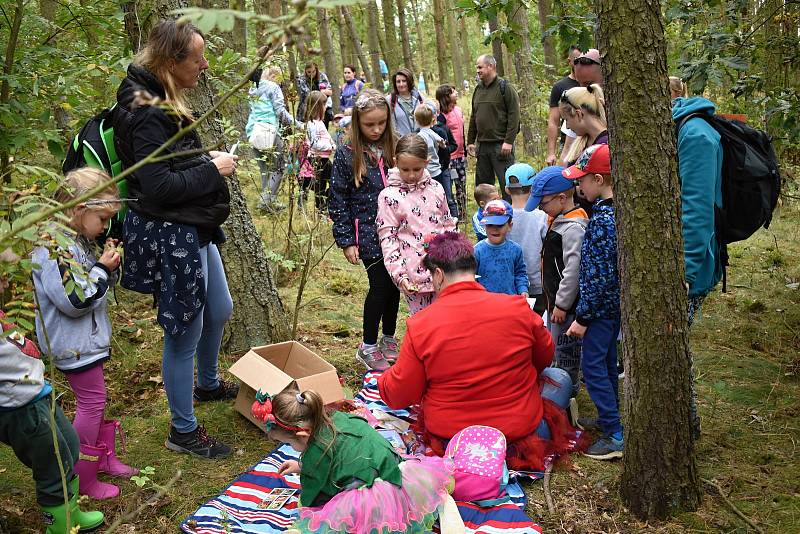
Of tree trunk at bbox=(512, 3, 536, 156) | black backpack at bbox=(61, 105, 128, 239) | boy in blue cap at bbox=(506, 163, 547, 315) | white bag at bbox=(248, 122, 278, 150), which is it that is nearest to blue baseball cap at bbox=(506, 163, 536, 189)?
boy in blue cap at bbox=(506, 163, 547, 315)

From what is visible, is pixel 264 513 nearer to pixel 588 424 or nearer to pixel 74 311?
pixel 74 311

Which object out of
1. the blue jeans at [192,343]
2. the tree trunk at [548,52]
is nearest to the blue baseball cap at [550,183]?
the blue jeans at [192,343]

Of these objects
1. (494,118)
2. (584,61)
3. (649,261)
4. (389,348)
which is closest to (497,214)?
(389,348)

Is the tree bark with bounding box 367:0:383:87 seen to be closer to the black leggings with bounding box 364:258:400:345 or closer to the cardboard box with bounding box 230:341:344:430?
the black leggings with bounding box 364:258:400:345

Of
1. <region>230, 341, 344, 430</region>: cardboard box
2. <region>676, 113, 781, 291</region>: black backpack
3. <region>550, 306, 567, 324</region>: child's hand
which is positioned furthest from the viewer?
<region>550, 306, 567, 324</region>: child's hand

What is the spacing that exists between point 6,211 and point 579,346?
321 cm

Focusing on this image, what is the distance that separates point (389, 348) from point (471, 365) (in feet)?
5.28

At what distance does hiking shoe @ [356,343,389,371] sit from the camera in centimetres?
490

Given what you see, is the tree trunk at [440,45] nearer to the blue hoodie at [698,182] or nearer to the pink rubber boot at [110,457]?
the blue hoodie at [698,182]

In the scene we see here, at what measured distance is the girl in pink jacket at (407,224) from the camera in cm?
449

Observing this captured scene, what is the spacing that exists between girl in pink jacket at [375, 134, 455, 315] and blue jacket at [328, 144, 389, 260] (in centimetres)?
15

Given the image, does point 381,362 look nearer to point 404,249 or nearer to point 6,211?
point 404,249

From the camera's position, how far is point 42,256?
3.12 m

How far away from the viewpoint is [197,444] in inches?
148
